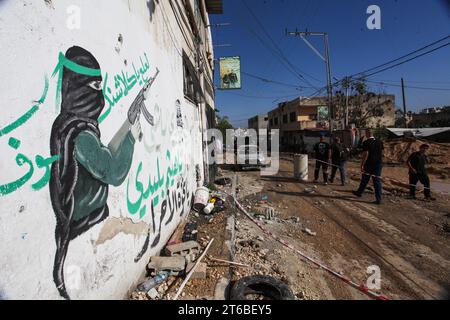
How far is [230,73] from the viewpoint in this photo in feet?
40.9

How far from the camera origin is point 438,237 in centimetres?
431

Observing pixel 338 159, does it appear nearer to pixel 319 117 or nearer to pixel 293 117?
pixel 319 117

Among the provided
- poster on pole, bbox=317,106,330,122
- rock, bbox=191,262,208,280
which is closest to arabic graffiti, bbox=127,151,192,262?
rock, bbox=191,262,208,280

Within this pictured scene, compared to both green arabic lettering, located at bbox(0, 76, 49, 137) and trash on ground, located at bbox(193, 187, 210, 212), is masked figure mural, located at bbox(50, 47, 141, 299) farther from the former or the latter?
trash on ground, located at bbox(193, 187, 210, 212)

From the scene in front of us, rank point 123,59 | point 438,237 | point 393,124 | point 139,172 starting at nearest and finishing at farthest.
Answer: point 123,59 < point 139,172 < point 438,237 < point 393,124

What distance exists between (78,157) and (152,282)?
1.77m

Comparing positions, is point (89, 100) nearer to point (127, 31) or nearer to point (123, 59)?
point (123, 59)

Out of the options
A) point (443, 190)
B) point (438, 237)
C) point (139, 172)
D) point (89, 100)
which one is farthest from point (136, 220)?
point (443, 190)

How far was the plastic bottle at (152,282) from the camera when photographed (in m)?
2.63

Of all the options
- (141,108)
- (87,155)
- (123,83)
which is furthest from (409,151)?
(87,155)

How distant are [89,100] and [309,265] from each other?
3.61m

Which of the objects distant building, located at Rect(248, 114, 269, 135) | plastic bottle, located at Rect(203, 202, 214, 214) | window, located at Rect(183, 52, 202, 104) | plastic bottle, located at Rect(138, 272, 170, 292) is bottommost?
plastic bottle, located at Rect(138, 272, 170, 292)

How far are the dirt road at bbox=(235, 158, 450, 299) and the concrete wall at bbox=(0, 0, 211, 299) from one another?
180cm

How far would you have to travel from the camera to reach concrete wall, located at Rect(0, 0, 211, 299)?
1.29 metres
